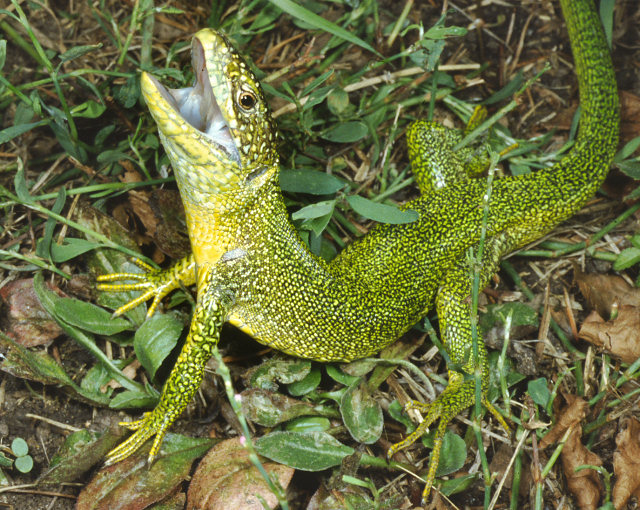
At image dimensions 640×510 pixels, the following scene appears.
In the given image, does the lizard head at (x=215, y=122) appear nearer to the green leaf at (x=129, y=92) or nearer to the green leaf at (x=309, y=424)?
the green leaf at (x=129, y=92)

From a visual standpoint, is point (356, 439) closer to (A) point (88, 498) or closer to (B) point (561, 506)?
(B) point (561, 506)

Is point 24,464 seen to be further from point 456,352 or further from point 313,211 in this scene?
point 456,352

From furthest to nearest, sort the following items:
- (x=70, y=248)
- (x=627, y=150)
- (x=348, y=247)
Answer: (x=627, y=150) < (x=348, y=247) < (x=70, y=248)

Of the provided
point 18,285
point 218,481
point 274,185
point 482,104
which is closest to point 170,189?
point 274,185

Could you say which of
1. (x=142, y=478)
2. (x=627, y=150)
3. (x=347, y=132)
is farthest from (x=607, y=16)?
(x=142, y=478)

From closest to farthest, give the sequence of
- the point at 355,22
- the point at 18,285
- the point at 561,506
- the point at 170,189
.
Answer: the point at 561,506 < the point at 18,285 < the point at 170,189 < the point at 355,22

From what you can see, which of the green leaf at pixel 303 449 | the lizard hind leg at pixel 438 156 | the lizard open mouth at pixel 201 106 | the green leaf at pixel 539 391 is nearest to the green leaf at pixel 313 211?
the lizard open mouth at pixel 201 106

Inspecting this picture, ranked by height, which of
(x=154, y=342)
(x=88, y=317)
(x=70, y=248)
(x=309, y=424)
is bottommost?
(x=309, y=424)
